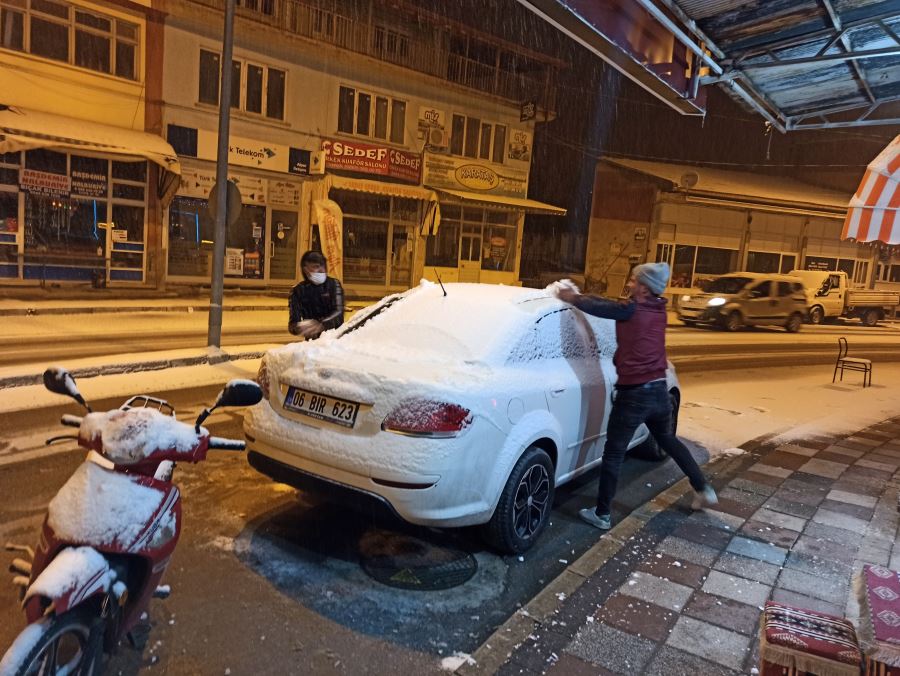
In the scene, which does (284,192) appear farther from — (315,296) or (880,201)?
(880,201)

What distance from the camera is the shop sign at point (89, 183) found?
15.9 meters

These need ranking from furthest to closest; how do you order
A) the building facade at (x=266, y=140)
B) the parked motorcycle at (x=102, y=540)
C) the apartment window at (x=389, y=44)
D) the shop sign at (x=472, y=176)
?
the shop sign at (x=472, y=176)
the apartment window at (x=389, y=44)
the building facade at (x=266, y=140)
the parked motorcycle at (x=102, y=540)

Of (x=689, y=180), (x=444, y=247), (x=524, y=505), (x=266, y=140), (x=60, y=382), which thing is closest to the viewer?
(x=60, y=382)

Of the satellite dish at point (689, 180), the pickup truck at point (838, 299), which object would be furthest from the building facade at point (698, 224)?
the pickup truck at point (838, 299)

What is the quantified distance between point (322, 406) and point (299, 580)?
963 millimetres

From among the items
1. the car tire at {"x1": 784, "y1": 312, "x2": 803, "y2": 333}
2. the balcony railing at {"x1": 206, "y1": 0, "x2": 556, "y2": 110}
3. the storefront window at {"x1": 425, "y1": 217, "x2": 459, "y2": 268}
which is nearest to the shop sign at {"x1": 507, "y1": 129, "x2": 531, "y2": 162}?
the balcony railing at {"x1": 206, "y1": 0, "x2": 556, "y2": 110}

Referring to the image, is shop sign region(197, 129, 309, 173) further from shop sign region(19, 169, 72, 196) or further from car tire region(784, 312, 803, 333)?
car tire region(784, 312, 803, 333)

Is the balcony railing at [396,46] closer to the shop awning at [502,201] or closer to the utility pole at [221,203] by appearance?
the shop awning at [502,201]

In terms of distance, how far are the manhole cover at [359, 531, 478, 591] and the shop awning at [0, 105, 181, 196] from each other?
1376 cm

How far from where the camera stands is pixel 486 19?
76.4 feet

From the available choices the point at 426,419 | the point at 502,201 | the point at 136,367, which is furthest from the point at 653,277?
the point at 502,201

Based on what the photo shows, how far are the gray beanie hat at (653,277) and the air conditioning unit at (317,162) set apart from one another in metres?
16.8

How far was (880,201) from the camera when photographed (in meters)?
4.37

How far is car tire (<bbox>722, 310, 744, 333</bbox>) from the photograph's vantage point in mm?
20391
